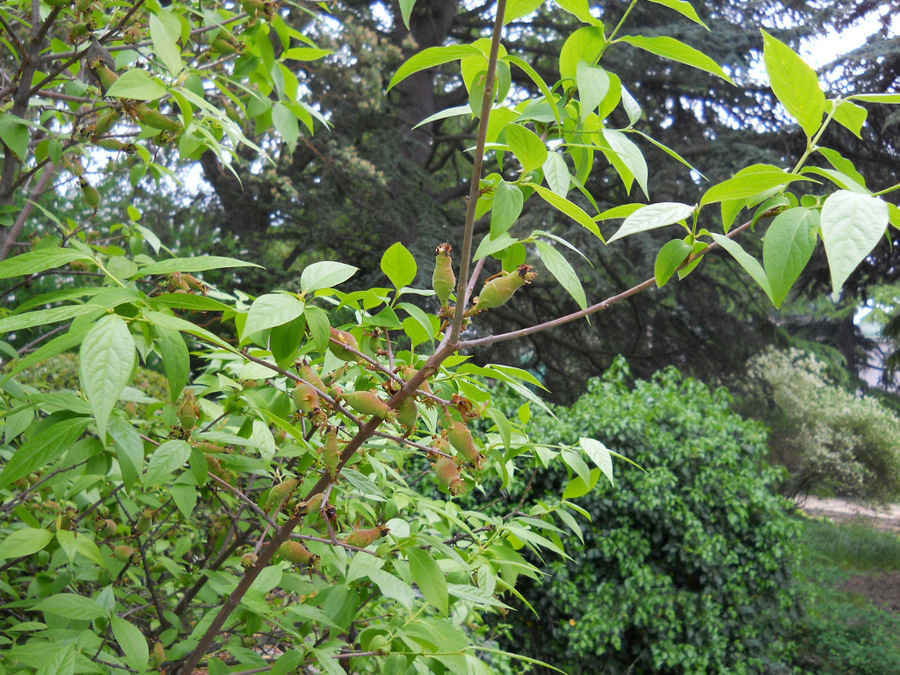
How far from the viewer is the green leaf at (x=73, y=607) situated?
1.07 metres

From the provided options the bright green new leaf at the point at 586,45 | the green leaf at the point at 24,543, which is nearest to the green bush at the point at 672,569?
the green leaf at the point at 24,543

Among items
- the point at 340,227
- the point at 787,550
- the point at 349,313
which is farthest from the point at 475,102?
the point at 340,227

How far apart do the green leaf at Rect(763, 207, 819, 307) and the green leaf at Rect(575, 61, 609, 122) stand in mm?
234

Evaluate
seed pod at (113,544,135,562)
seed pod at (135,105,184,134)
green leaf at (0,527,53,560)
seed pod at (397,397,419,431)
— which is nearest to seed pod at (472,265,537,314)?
seed pod at (397,397,419,431)

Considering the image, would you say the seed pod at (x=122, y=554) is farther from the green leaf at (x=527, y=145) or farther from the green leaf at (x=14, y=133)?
the green leaf at (x=527, y=145)

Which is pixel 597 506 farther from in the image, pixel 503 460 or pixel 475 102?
pixel 475 102

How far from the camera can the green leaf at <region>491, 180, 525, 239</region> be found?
70 cm

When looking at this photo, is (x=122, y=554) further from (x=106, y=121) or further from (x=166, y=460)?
(x=106, y=121)

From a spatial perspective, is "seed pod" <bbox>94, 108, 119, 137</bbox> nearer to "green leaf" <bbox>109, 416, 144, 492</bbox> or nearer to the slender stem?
"green leaf" <bbox>109, 416, 144, 492</bbox>

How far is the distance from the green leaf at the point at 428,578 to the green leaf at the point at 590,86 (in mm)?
632

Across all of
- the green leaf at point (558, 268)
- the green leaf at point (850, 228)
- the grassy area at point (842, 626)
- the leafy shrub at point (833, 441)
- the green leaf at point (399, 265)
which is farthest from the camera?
the leafy shrub at point (833, 441)

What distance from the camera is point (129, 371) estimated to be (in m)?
0.55

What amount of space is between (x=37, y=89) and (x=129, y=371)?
1133 millimetres

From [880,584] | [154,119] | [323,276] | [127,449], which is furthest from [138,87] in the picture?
[880,584]
